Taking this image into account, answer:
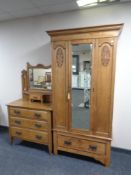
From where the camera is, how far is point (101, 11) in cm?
253

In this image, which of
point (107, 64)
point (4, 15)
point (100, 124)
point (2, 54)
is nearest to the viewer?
point (107, 64)

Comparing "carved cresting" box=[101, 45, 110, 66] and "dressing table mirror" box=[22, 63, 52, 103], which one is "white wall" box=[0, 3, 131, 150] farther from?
"carved cresting" box=[101, 45, 110, 66]

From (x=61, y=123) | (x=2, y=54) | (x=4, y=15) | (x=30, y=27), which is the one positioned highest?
(x=4, y=15)

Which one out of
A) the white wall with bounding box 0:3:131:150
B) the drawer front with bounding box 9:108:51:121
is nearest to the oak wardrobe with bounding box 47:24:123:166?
the drawer front with bounding box 9:108:51:121

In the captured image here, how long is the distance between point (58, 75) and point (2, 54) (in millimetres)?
1700

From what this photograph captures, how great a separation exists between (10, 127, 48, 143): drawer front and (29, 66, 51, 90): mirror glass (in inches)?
33.1

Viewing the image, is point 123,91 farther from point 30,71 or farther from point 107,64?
point 30,71

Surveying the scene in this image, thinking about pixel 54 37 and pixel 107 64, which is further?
pixel 54 37

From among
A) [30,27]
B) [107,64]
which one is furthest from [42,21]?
[107,64]

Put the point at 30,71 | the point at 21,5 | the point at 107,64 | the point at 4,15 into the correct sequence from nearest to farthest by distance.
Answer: the point at 107,64 < the point at 21,5 < the point at 4,15 < the point at 30,71

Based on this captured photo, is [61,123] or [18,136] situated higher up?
[61,123]

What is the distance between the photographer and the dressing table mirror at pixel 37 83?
297 centimetres

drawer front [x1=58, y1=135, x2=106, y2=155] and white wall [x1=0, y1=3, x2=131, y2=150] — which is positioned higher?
white wall [x1=0, y1=3, x2=131, y2=150]

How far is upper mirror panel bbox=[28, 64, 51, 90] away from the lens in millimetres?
2982
